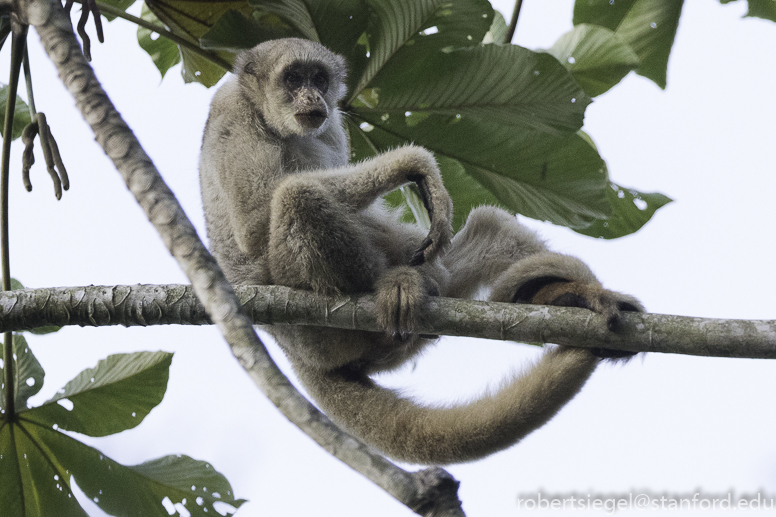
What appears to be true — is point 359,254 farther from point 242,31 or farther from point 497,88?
point 242,31

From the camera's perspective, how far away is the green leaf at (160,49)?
586 centimetres

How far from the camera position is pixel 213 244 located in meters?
4.48

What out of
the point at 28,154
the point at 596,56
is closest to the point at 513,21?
the point at 596,56

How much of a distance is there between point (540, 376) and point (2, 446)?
3.38 metres

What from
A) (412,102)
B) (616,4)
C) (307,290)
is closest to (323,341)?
(307,290)

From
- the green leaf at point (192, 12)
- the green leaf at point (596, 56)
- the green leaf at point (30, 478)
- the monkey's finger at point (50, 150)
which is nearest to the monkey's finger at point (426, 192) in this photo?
the green leaf at point (596, 56)

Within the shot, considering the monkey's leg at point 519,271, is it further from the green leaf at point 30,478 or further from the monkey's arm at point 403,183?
the green leaf at point 30,478

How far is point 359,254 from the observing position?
12.6ft

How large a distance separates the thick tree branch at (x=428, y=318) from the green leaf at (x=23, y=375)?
1010mm

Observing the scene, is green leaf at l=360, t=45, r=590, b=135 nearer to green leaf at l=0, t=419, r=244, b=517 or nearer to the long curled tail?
the long curled tail

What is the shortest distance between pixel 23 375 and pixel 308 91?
2599 mm

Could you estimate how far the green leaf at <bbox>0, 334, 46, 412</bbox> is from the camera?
177 inches

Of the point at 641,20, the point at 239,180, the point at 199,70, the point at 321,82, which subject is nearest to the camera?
the point at 239,180

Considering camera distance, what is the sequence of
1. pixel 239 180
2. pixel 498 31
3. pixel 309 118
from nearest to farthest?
pixel 239 180, pixel 309 118, pixel 498 31
